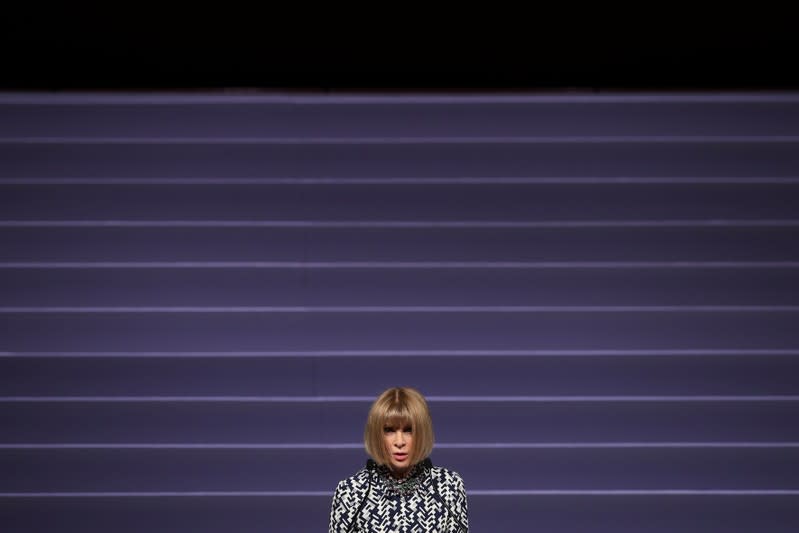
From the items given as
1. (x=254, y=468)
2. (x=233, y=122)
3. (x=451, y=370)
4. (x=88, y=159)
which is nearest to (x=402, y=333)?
(x=451, y=370)

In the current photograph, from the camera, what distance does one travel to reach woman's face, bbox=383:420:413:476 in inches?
102

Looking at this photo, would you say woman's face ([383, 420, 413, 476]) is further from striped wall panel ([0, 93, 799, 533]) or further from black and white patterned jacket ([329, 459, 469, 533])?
striped wall panel ([0, 93, 799, 533])

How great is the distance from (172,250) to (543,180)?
1506 mm

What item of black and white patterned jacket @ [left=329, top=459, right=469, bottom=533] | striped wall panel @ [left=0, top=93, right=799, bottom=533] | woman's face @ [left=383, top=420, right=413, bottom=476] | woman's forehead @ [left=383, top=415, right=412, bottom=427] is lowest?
black and white patterned jacket @ [left=329, top=459, right=469, bottom=533]

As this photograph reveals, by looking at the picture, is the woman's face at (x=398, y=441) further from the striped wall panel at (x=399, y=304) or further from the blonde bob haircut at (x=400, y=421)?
the striped wall panel at (x=399, y=304)

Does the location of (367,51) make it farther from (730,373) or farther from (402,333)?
(730,373)

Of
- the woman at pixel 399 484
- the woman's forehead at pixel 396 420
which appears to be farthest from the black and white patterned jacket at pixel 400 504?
the woman's forehead at pixel 396 420

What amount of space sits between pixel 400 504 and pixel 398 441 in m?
0.18

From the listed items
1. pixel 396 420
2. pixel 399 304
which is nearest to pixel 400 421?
pixel 396 420

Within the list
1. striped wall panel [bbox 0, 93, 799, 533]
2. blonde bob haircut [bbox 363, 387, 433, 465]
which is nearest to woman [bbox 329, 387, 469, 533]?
blonde bob haircut [bbox 363, 387, 433, 465]

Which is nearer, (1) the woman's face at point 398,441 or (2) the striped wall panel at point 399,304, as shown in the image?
(1) the woman's face at point 398,441

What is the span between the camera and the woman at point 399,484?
8.50 feet

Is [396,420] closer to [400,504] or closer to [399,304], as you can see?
[400,504]

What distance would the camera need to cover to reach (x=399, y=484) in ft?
8.69
